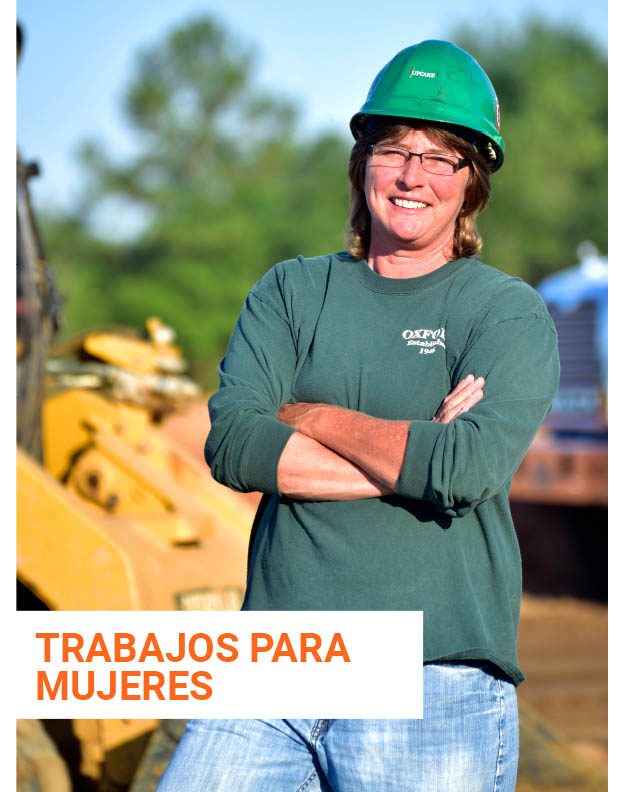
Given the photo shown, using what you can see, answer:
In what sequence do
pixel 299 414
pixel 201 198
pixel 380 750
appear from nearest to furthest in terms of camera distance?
pixel 380 750
pixel 299 414
pixel 201 198

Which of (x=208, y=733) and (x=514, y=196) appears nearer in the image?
(x=208, y=733)

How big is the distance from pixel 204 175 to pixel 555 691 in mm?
26102

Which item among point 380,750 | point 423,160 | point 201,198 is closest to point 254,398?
point 423,160

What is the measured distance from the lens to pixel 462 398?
1.95 m

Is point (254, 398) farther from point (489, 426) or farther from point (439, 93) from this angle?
point (439, 93)

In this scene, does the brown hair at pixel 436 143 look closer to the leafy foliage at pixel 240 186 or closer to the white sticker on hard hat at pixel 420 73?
the white sticker on hard hat at pixel 420 73

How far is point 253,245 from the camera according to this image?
26.8 metres

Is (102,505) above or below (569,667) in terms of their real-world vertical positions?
above

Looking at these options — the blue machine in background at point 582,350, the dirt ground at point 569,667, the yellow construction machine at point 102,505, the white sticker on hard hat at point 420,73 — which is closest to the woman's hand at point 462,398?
the white sticker on hard hat at point 420,73

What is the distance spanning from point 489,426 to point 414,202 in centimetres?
50

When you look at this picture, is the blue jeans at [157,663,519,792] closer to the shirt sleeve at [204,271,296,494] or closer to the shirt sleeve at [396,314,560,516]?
the shirt sleeve at [396,314,560,516]

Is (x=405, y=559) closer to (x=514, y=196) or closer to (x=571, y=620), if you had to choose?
(x=571, y=620)

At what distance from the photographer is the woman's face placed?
6.89 ft
